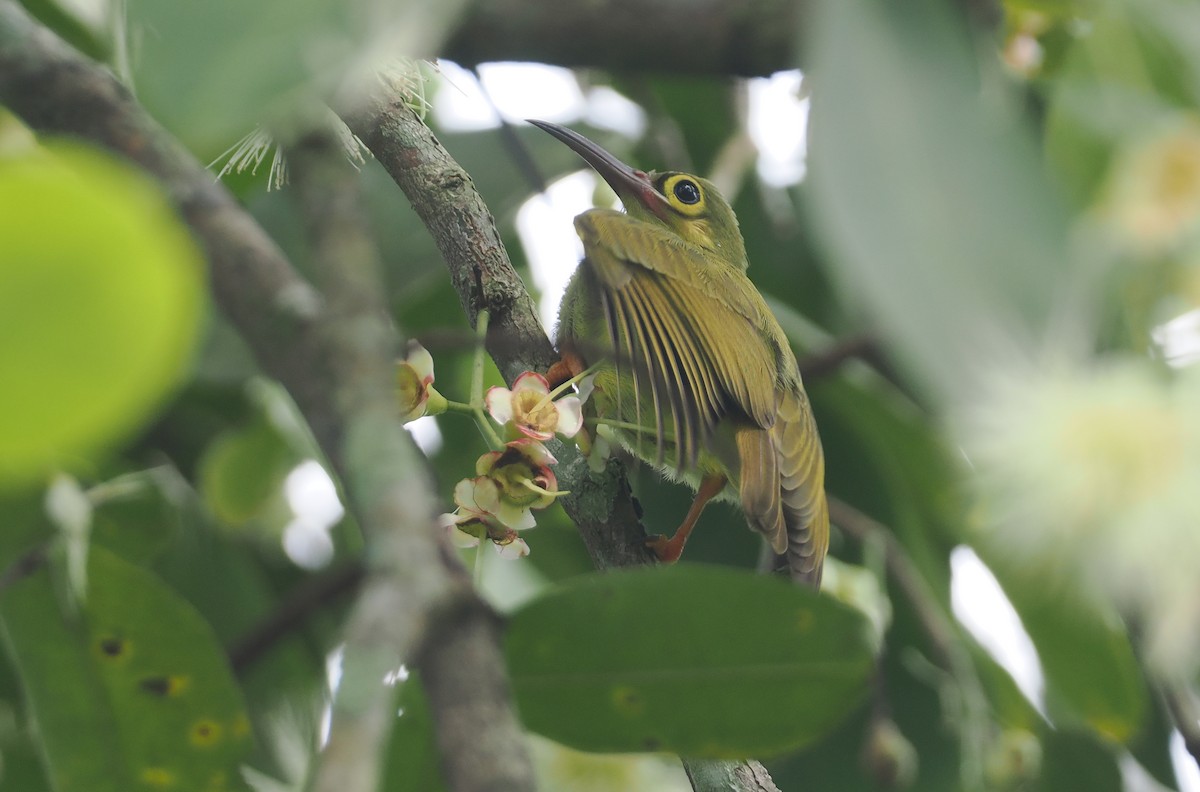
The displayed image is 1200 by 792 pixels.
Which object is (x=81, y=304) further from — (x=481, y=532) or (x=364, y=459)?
(x=481, y=532)

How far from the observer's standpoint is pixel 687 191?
3.44 m

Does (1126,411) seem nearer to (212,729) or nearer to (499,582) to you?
(212,729)

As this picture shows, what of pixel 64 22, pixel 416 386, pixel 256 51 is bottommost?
pixel 416 386

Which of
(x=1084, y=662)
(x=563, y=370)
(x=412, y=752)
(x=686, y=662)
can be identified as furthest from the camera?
(x=1084, y=662)

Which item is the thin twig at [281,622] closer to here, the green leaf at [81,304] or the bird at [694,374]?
the bird at [694,374]

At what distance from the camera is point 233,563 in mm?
3002

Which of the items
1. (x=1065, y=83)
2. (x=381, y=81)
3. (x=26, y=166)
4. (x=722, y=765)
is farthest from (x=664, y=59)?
(x=26, y=166)

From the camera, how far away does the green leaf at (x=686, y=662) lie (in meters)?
1.38

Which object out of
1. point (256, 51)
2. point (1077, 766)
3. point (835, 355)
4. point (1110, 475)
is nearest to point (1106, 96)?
point (1110, 475)

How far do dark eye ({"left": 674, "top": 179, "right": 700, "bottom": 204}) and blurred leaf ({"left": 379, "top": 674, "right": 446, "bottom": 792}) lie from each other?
2.07 meters

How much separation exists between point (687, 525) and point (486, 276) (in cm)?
89

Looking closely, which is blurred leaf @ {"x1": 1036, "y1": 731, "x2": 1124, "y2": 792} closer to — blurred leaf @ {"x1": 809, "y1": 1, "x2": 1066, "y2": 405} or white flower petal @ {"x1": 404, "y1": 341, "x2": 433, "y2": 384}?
white flower petal @ {"x1": 404, "y1": 341, "x2": 433, "y2": 384}

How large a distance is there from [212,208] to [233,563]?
231cm

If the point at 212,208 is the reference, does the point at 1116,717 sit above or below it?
below
